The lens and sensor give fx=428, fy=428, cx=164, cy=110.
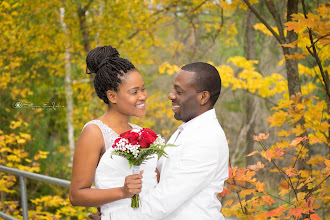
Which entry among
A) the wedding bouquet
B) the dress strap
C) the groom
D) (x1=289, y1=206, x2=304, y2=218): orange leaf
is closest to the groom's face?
the groom

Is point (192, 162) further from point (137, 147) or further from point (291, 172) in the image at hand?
Answer: point (291, 172)

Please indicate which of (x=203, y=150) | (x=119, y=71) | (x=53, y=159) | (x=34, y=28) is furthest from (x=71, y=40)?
(x=203, y=150)

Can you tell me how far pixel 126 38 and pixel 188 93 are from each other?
6350 mm

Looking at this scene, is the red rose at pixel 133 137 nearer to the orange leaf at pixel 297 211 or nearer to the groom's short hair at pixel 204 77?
the groom's short hair at pixel 204 77

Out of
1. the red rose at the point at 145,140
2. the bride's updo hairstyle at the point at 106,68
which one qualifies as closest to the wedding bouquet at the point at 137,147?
the red rose at the point at 145,140

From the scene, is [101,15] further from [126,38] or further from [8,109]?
[8,109]

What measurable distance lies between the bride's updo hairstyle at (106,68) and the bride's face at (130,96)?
0.10ft

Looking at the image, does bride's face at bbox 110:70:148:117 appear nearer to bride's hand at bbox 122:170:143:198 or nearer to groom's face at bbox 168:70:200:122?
groom's face at bbox 168:70:200:122

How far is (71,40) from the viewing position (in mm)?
8711

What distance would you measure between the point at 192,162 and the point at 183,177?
0.08 m

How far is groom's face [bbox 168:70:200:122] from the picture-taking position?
2.06 metres

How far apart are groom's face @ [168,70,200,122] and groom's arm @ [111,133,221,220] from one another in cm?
20

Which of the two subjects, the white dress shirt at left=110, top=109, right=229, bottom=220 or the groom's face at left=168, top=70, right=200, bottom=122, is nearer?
the white dress shirt at left=110, top=109, right=229, bottom=220

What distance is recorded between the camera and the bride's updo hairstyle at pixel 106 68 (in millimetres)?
2322
